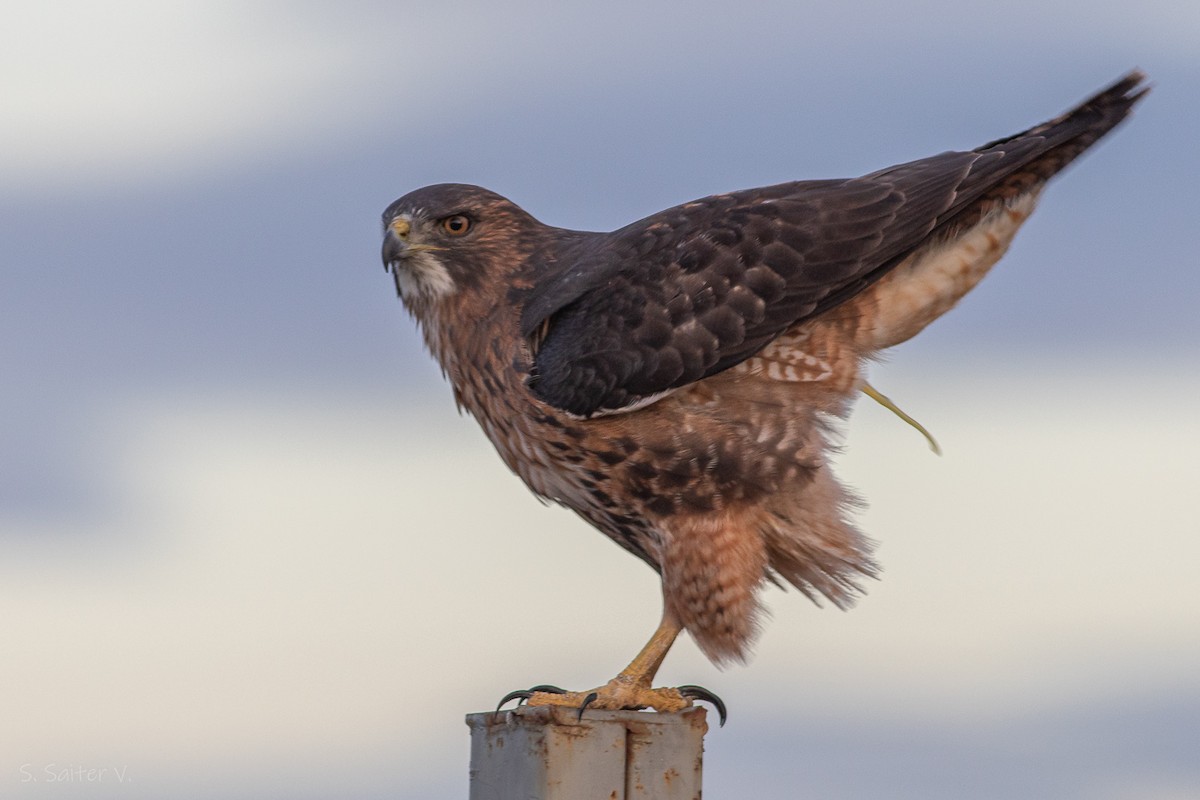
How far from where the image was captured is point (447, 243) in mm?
7105

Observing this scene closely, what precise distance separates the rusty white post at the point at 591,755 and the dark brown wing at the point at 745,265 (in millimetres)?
1837

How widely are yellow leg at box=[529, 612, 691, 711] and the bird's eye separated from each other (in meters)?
2.21

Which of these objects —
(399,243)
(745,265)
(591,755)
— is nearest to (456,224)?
(399,243)

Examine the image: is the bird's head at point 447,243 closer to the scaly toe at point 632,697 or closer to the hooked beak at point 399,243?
the hooked beak at point 399,243

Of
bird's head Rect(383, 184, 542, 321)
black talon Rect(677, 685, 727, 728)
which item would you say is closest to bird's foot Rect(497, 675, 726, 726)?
black talon Rect(677, 685, 727, 728)

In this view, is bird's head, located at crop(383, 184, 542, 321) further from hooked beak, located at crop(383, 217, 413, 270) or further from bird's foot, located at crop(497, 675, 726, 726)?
bird's foot, located at crop(497, 675, 726, 726)

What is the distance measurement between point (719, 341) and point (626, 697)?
1640 mm

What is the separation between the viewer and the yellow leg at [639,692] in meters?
5.74

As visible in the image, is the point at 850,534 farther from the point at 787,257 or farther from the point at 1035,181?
the point at 1035,181

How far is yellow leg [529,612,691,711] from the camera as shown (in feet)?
18.8

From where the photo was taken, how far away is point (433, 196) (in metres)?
7.12

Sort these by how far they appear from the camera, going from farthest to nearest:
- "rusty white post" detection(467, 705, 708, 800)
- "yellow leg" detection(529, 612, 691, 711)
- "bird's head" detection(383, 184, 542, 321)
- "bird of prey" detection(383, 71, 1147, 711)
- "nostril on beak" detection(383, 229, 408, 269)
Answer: "bird's head" detection(383, 184, 542, 321) < "nostril on beak" detection(383, 229, 408, 269) < "bird of prey" detection(383, 71, 1147, 711) < "yellow leg" detection(529, 612, 691, 711) < "rusty white post" detection(467, 705, 708, 800)

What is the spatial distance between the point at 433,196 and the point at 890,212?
2.25 m

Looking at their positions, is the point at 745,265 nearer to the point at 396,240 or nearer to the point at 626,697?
the point at 396,240
